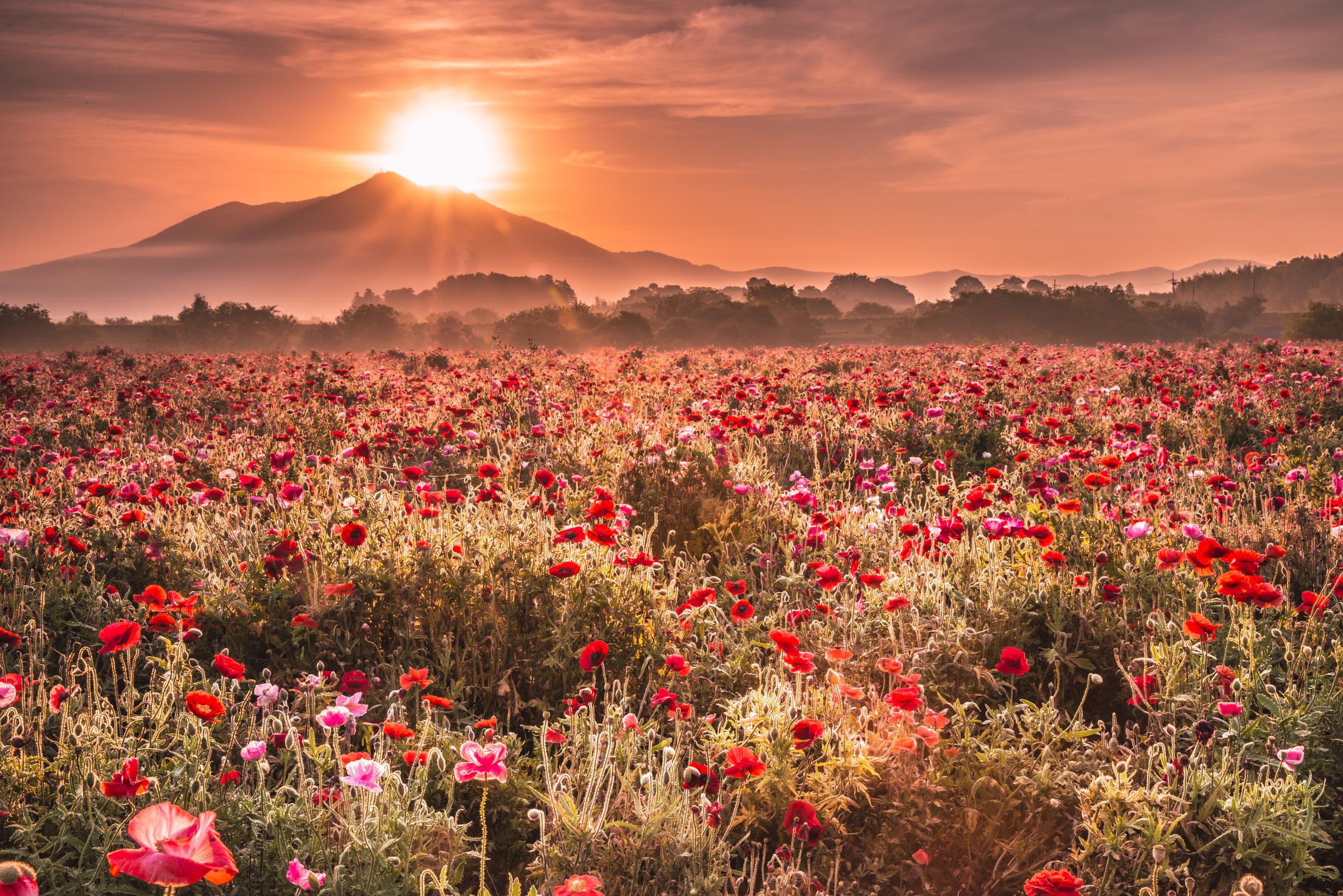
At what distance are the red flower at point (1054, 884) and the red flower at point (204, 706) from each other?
2.21 m

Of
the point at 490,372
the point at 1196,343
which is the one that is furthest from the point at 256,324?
the point at 1196,343

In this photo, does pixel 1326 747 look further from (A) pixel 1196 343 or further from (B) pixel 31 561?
(A) pixel 1196 343

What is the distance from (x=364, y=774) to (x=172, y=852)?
2.44ft

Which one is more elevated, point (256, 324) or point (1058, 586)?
point (256, 324)

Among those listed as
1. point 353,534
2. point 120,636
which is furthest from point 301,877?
point 353,534

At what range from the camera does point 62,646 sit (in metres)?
3.92

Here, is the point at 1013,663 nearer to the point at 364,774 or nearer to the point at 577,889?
the point at 577,889

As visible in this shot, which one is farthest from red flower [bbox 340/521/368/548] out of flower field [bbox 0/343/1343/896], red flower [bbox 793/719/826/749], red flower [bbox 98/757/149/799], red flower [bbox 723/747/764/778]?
red flower [bbox 793/719/826/749]

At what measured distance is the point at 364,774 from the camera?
6.93ft

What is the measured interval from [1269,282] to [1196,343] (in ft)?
445

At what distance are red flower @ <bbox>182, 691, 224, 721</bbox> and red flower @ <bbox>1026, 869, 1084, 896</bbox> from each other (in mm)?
2207

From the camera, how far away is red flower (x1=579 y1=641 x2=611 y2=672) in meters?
2.94

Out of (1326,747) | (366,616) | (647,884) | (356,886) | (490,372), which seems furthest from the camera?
(490,372)

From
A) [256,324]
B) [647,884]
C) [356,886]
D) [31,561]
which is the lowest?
[647,884]
